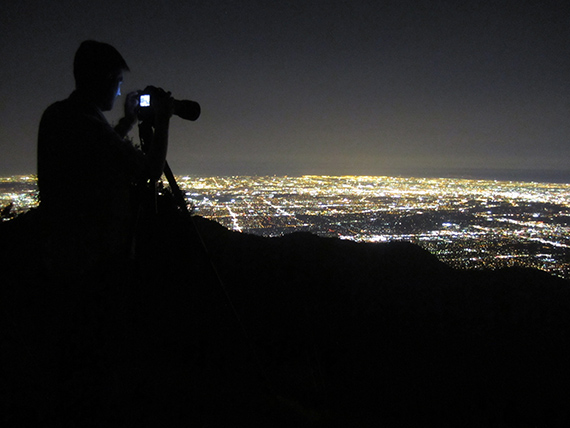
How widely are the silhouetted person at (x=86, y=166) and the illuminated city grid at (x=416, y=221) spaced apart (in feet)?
24.6

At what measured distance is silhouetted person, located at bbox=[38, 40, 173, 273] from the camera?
49.9 inches

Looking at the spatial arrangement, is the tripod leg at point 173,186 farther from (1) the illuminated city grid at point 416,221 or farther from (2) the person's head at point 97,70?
(1) the illuminated city grid at point 416,221

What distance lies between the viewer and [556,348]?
3.87m

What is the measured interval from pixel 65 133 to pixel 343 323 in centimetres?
403

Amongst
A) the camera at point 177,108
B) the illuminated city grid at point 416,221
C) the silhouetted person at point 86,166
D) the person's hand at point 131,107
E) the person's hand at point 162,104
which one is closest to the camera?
the silhouetted person at point 86,166

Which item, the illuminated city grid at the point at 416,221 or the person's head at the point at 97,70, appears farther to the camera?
the illuminated city grid at the point at 416,221

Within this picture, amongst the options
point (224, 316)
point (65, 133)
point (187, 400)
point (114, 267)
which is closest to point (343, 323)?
point (224, 316)

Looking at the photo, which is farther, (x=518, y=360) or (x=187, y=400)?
(x=518, y=360)

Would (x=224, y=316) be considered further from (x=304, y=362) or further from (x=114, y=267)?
(x=114, y=267)

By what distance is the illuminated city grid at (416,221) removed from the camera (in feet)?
43.0

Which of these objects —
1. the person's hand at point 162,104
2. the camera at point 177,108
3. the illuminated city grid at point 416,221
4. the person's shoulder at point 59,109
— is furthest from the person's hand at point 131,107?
the illuminated city grid at point 416,221

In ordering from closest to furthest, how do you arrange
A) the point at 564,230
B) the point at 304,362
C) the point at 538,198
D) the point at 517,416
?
1. the point at 517,416
2. the point at 304,362
3. the point at 564,230
4. the point at 538,198

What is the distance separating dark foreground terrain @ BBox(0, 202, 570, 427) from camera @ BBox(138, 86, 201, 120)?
69 centimetres

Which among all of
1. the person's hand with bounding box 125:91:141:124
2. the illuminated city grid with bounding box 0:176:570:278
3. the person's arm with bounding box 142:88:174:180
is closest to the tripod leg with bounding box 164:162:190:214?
the person's arm with bounding box 142:88:174:180
